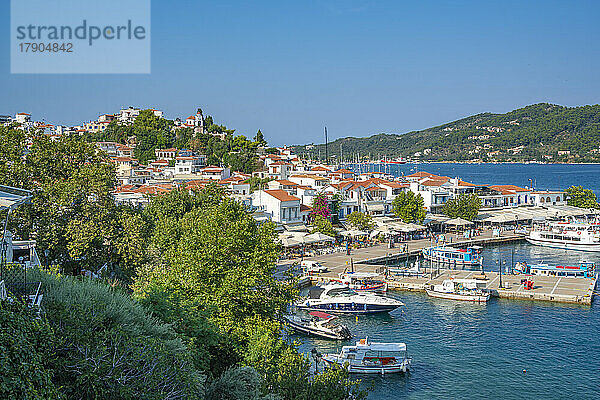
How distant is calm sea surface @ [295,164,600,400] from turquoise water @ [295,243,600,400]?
0.10 feet

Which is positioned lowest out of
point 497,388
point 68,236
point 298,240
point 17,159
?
point 497,388

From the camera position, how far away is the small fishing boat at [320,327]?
22969mm

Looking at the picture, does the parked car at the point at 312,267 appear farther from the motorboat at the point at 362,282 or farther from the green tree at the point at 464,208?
the green tree at the point at 464,208

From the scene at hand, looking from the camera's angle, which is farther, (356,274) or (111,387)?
(356,274)

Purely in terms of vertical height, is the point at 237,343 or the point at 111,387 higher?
the point at 111,387

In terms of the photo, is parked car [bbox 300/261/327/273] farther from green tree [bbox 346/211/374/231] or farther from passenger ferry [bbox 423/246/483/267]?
green tree [bbox 346/211/374/231]

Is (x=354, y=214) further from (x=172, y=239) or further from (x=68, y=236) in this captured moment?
(x=68, y=236)

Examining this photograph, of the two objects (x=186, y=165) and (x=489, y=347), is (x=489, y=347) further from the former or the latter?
(x=186, y=165)

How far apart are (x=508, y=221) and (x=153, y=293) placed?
47.6m

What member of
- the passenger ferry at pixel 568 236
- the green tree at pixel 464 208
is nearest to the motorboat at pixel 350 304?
the passenger ferry at pixel 568 236

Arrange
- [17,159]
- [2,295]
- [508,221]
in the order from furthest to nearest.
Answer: [508,221] < [17,159] < [2,295]

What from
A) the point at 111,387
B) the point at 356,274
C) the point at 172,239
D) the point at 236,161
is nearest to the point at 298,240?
the point at 356,274

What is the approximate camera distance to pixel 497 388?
1833cm

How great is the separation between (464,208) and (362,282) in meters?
24.8
